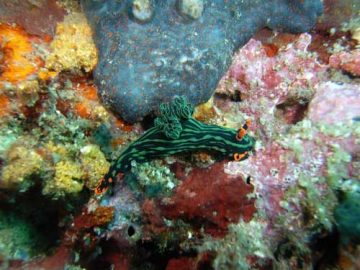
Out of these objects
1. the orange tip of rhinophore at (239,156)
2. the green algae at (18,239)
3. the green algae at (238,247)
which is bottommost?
the green algae at (18,239)

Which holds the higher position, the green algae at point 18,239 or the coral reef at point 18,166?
the coral reef at point 18,166

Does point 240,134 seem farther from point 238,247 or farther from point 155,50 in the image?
point 155,50

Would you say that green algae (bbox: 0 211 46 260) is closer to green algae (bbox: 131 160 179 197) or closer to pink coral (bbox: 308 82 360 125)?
green algae (bbox: 131 160 179 197)

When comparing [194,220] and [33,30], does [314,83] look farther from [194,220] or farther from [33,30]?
[33,30]

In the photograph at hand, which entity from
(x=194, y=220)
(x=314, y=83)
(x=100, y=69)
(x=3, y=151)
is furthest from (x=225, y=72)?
(x=3, y=151)

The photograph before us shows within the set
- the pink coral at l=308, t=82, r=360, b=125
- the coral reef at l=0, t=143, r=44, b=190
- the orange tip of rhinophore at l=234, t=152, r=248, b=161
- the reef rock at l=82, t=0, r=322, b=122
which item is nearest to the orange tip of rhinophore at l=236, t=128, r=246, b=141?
the orange tip of rhinophore at l=234, t=152, r=248, b=161

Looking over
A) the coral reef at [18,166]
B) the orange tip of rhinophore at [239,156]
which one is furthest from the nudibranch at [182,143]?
the coral reef at [18,166]

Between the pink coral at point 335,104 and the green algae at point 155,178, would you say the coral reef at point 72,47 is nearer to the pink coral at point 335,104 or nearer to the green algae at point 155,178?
the green algae at point 155,178
